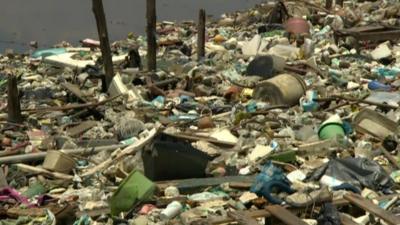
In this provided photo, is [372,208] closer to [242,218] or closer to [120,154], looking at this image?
[242,218]

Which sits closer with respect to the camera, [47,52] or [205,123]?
[205,123]

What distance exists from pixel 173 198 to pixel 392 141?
9.64 ft

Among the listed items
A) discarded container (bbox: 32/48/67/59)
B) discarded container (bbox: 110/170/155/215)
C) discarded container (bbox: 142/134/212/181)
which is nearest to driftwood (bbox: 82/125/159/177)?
discarded container (bbox: 142/134/212/181)

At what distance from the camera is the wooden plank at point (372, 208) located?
5.36 m

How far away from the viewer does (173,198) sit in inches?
253

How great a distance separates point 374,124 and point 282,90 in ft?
7.23

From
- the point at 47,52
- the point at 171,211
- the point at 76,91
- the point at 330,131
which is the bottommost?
the point at 47,52

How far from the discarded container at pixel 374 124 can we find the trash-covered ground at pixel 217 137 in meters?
0.02

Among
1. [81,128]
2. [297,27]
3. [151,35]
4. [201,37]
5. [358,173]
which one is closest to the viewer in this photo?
[358,173]

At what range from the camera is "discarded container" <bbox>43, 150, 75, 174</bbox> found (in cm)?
755

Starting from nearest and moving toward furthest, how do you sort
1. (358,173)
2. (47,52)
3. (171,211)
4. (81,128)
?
1. (171,211)
2. (358,173)
3. (81,128)
4. (47,52)

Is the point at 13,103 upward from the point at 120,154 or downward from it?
downward

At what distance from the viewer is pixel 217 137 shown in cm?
861

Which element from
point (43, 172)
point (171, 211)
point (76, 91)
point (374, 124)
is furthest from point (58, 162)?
point (76, 91)
